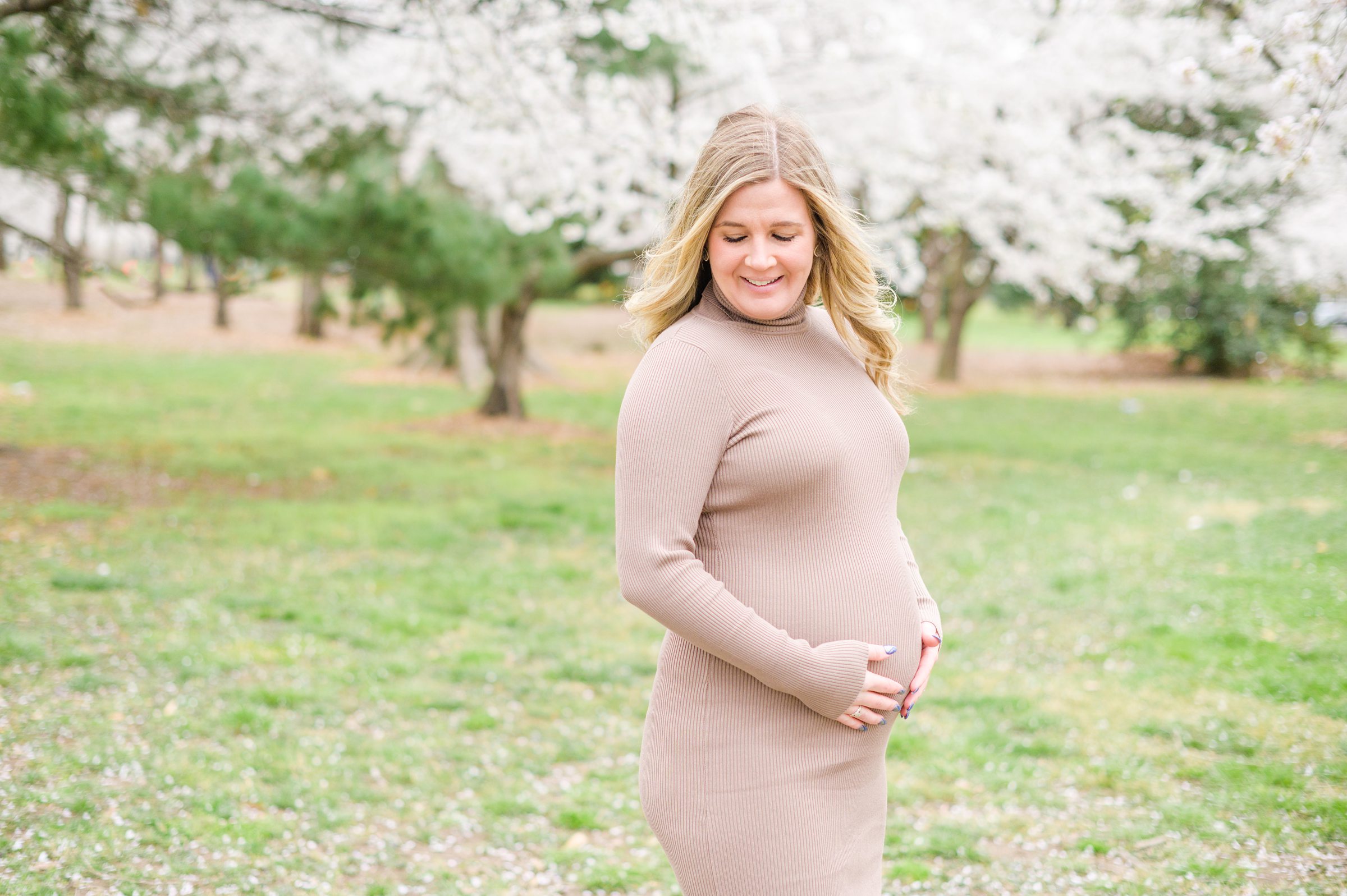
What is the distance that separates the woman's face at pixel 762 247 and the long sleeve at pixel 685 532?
0.63 ft

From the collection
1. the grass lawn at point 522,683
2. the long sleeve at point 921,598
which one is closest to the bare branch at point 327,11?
the grass lawn at point 522,683

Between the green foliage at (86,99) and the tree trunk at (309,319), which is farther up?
the green foliage at (86,99)

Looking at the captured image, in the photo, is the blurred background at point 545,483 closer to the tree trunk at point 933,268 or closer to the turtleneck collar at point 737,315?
the turtleneck collar at point 737,315

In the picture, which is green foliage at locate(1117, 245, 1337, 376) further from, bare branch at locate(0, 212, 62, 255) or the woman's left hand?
the woman's left hand

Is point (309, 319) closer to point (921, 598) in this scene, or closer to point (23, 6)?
point (23, 6)

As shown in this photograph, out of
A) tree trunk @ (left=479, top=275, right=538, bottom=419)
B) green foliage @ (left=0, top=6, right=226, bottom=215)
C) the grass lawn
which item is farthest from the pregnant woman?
tree trunk @ (left=479, top=275, right=538, bottom=419)

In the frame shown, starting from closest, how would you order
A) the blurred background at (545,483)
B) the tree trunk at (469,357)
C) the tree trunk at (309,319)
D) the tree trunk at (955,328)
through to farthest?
the blurred background at (545,483) < the tree trunk at (469,357) < the tree trunk at (955,328) < the tree trunk at (309,319)

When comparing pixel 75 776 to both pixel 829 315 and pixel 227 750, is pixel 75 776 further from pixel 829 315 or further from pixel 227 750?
pixel 829 315

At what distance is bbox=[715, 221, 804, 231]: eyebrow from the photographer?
1800 millimetres

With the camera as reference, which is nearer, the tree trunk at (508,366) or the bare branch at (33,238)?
the bare branch at (33,238)

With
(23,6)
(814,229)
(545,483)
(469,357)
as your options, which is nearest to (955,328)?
(469,357)

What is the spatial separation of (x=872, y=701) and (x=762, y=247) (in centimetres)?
78

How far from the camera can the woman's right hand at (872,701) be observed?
69.7 inches

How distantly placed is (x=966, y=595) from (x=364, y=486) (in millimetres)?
5183
